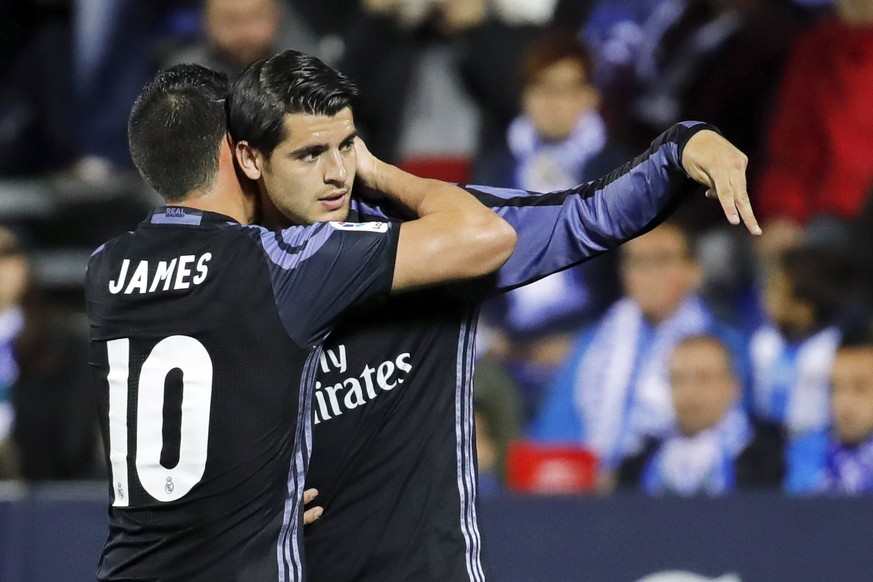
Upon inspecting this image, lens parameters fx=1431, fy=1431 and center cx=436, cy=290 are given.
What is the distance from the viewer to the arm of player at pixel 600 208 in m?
3.26

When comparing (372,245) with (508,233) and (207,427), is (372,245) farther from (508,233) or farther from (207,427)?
(207,427)

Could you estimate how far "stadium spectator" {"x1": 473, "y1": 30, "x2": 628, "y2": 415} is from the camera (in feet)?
22.7

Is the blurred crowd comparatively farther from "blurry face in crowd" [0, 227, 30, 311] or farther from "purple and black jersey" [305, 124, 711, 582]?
"purple and black jersey" [305, 124, 711, 582]

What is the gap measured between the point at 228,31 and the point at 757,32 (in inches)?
105

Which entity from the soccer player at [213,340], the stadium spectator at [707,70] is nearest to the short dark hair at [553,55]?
the stadium spectator at [707,70]

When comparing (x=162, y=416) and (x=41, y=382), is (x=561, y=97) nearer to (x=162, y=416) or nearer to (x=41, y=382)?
(x=41, y=382)

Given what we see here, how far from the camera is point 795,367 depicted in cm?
623

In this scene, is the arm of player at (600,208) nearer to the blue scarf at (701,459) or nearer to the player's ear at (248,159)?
the player's ear at (248,159)

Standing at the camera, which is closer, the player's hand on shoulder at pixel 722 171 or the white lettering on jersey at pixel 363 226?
the player's hand on shoulder at pixel 722 171

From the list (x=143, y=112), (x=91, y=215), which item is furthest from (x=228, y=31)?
(x=143, y=112)

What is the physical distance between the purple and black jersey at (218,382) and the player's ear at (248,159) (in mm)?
200

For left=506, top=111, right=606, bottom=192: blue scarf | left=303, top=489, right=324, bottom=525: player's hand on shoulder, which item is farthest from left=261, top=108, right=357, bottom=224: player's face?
left=506, top=111, right=606, bottom=192: blue scarf

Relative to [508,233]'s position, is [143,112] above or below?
above

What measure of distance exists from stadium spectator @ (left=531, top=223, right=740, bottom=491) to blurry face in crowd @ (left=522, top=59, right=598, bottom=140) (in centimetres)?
74
